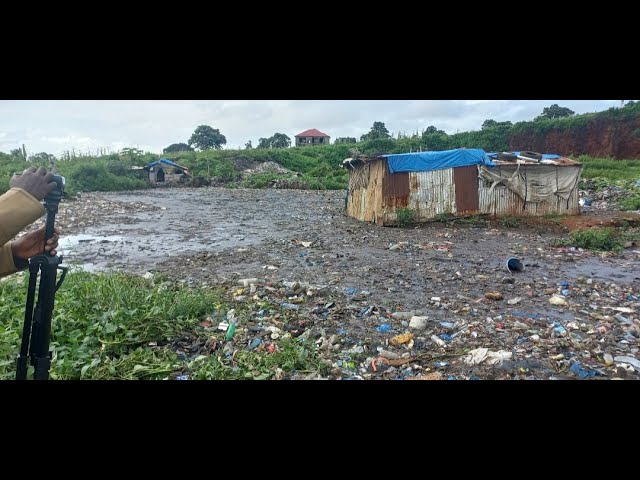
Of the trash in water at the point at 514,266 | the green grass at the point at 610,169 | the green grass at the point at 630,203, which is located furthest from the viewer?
the green grass at the point at 610,169

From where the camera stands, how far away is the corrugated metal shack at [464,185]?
1049 cm

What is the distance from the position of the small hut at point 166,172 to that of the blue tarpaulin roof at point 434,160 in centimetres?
1762

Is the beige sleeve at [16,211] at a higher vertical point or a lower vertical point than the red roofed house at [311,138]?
lower

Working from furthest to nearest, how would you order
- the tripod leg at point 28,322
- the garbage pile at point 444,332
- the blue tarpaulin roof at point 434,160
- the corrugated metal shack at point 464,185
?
1. the corrugated metal shack at point 464,185
2. the blue tarpaulin roof at point 434,160
3. the garbage pile at point 444,332
4. the tripod leg at point 28,322

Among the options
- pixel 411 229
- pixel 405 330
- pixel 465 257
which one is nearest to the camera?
pixel 405 330

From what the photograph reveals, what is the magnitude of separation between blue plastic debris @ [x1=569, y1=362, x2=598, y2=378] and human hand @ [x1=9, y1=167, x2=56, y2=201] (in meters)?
3.44

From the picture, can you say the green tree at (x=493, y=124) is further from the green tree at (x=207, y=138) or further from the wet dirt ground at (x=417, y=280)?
the green tree at (x=207, y=138)

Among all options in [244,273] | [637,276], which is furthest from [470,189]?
[244,273]

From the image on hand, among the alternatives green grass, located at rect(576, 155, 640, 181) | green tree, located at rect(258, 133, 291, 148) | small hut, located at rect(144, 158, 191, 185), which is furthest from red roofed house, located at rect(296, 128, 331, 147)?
green grass, located at rect(576, 155, 640, 181)

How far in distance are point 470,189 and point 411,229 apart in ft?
6.68

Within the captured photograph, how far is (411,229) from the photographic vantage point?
33.0 feet

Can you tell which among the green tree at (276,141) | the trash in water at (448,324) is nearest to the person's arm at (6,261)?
the trash in water at (448,324)
